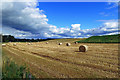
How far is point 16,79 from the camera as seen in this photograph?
630cm

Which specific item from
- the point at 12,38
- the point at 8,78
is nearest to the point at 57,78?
the point at 8,78

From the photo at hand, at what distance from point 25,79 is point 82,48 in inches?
564

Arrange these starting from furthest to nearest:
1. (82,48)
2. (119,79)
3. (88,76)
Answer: (82,48), (88,76), (119,79)

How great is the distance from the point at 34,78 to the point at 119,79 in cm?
528

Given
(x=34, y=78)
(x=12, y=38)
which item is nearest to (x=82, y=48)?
(x=34, y=78)

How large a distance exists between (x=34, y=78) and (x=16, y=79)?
1.10 meters

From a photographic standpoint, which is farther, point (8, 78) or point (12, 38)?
point (12, 38)

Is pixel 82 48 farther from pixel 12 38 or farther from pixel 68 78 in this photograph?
pixel 12 38

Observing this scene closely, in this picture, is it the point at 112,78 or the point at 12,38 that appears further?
Result: the point at 12,38

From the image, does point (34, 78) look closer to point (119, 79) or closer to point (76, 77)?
point (76, 77)

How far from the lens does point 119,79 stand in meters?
6.25

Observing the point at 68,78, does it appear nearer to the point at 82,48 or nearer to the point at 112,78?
the point at 112,78

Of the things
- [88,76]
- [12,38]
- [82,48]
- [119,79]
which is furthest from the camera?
[12,38]

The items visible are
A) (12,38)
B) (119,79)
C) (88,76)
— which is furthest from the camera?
(12,38)
